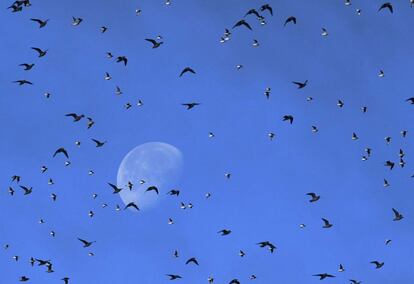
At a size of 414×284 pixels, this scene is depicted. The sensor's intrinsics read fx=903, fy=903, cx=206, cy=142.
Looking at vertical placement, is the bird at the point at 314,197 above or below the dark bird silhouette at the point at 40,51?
below

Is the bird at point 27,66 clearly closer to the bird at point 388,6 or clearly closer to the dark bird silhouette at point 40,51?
the dark bird silhouette at point 40,51

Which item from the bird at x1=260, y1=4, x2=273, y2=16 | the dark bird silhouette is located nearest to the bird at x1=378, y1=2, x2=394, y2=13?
the bird at x1=260, y1=4, x2=273, y2=16

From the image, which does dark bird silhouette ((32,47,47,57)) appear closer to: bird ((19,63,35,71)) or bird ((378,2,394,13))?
bird ((19,63,35,71))

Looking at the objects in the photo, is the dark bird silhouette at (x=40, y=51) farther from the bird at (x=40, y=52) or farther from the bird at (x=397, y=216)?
the bird at (x=397, y=216)

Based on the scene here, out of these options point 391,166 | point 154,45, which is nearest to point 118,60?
point 154,45

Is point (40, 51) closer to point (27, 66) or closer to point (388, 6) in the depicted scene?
point (27, 66)

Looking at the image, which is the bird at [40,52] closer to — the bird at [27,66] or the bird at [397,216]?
the bird at [27,66]

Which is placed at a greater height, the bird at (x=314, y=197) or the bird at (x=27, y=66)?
the bird at (x=27, y=66)

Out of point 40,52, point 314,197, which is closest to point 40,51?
point 40,52

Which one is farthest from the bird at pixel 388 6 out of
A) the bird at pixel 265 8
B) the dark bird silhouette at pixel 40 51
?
the dark bird silhouette at pixel 40 51

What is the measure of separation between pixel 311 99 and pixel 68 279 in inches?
1619

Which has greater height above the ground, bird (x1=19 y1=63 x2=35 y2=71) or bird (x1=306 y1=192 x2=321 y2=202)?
bird (x1=19 y1=63 x2=35 y2=71)

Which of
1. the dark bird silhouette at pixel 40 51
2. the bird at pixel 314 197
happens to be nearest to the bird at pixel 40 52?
the dark bird silhouette at pixel 40 51

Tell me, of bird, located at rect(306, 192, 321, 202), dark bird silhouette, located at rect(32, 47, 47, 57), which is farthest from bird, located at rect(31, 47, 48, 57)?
bird, located at rect(306, 192, 321, 202)
